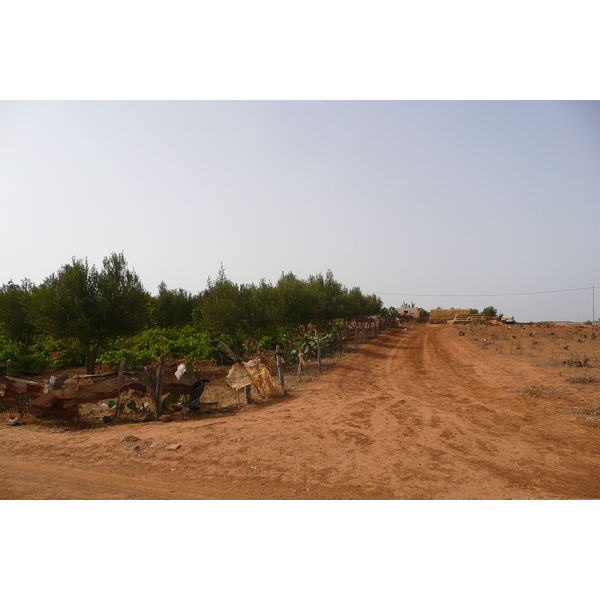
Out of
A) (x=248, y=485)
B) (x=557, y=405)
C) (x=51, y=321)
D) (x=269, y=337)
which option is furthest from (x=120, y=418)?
(x=269, y=337)

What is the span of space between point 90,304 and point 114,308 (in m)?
0.91

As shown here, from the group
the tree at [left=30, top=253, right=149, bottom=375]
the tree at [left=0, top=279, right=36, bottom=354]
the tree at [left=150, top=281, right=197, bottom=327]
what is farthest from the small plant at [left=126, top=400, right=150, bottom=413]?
the tree at [left=150, top=281, right=197, bottom=327]

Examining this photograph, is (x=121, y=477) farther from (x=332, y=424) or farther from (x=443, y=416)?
(x=443, y=416)

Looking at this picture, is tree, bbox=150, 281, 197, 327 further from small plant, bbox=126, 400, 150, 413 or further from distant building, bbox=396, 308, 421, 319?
distant building, bbox=396, 308, 421, 319

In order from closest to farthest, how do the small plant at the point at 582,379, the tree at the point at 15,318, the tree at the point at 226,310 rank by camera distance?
the small plant at the point at 582,379
the tree at the point at 226,310
the tree at the point at 15,318

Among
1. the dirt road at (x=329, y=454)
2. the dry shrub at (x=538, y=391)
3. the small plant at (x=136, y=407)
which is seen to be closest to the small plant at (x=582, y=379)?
the dry shrub at (x=538, y=391)

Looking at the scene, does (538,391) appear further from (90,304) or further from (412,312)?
(412,312)

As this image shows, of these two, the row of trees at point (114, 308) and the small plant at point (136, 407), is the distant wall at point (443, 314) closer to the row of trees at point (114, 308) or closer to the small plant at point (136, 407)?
the row of trees at point (114, 308)

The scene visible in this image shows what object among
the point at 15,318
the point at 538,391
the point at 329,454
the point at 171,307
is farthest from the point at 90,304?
the point at 171,307

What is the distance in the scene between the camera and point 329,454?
273 inches

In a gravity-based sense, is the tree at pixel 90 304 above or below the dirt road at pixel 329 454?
above

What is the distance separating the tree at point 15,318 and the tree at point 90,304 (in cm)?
722

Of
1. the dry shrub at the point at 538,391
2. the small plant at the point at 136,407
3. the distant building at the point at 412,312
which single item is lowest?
the dry shrub at the point at 538,391

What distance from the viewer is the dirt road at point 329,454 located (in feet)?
18.1
